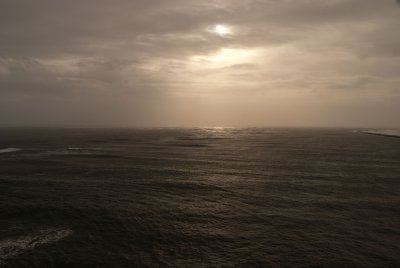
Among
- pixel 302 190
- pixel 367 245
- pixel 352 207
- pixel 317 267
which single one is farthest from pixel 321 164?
pixel 317 267

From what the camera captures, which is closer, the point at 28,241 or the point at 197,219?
the point at 28,241

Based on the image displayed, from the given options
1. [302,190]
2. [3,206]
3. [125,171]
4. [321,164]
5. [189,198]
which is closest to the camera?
[3,206]

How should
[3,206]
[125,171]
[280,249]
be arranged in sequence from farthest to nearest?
1. [125,171]
2. [3,206]
3. [280,249]

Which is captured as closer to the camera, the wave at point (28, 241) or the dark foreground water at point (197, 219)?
the wave at point (28, 241)

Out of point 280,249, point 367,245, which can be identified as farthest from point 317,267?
point 367,245

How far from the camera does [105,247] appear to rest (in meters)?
28.4

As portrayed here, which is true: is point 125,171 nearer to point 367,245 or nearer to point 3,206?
point 3,206

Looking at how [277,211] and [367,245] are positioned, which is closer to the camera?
[367,245]

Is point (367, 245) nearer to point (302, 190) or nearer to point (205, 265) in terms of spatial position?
point (205, 265)

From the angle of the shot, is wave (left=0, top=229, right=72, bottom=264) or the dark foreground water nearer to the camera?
wave (left=0, top=229, right=72, bottom=264)

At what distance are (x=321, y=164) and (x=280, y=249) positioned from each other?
58.3 m

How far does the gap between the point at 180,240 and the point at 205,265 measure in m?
5.31

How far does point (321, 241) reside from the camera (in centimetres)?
2992

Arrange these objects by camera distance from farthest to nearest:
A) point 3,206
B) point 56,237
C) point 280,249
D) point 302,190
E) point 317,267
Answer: point 302,190, point 3,206, point 56,237, point 280,249, point 317,267
